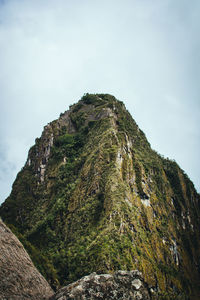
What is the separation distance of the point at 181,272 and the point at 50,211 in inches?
1414

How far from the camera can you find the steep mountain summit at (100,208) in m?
41.3

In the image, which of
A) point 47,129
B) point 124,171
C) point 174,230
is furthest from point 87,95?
point 174,230

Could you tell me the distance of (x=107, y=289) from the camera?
11430 millimetres

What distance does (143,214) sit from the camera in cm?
5506

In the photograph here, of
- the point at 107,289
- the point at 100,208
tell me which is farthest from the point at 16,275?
the point at 100,208

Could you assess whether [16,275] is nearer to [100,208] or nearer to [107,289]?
[107,289]

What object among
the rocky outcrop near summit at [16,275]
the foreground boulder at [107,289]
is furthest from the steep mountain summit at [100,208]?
the foreground boulder at [107,289]

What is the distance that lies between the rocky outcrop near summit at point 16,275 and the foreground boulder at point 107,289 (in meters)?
1.04

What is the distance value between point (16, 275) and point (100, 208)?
37936 millimetres

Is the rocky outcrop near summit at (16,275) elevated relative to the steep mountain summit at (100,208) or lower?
lower

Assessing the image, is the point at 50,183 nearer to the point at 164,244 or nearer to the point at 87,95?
the point at 164,244

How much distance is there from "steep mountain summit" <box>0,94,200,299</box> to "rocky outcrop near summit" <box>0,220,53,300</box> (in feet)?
55.1

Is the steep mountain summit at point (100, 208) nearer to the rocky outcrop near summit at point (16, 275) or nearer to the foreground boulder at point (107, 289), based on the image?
the rocky outcrop near summit at point (16, 275)

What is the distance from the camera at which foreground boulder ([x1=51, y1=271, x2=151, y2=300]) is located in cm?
1115
